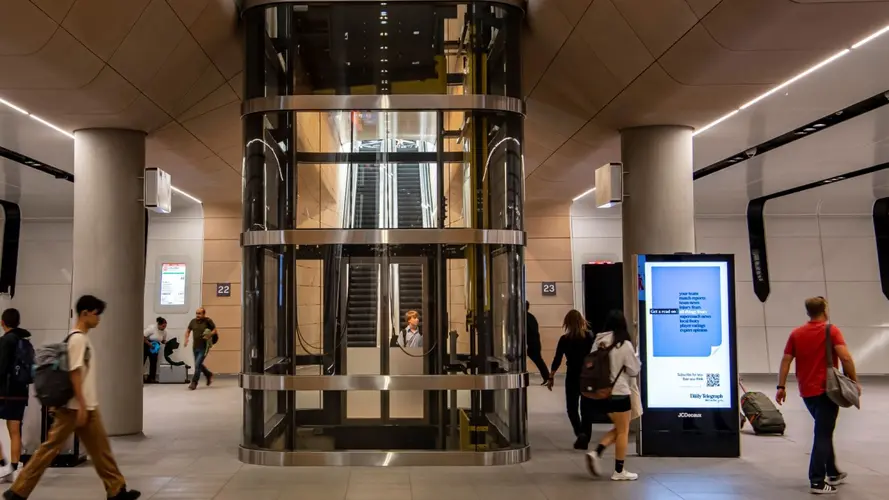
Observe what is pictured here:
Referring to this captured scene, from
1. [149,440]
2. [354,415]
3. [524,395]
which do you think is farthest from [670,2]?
[149,440]

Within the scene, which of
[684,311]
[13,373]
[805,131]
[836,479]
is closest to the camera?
[836,479]

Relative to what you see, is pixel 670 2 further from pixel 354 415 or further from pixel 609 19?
pixel 354 415

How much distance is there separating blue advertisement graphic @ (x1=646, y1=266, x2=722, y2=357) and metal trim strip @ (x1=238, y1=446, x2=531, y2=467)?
2.32 m

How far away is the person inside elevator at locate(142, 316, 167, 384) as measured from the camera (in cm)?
1978

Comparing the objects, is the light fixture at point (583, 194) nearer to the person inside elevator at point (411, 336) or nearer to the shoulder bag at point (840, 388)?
the person inside elevator at point (411, 336)

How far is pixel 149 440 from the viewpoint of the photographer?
10820 mm

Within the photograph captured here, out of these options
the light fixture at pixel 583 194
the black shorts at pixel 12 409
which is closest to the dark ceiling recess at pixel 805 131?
the light fixture at pixel 583 194

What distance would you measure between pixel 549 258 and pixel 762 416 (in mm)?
11297

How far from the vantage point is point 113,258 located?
1098 cm

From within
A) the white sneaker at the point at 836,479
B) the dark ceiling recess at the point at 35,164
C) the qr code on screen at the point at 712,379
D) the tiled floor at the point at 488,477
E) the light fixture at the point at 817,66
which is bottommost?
the tiled floor at the point at 488,477

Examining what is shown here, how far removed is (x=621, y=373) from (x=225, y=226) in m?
15.4

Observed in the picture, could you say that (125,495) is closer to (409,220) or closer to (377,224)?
(377,224)

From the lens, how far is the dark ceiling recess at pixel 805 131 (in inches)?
451

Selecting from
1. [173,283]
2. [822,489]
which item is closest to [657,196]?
[822,489]
